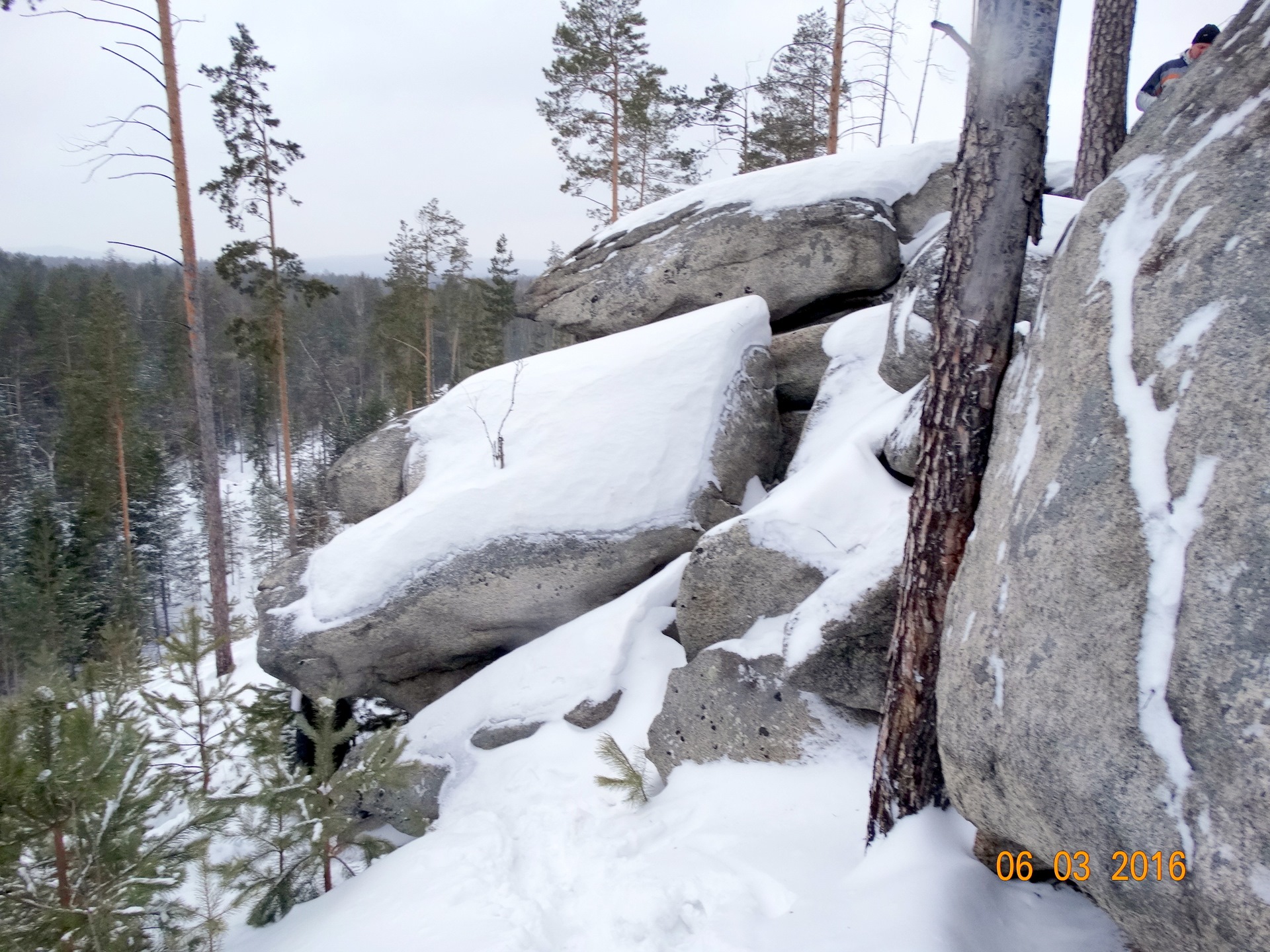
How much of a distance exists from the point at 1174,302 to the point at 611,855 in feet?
13.4

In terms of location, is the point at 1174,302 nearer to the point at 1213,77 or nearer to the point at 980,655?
the point at 1213,77

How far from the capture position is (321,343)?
153 ft

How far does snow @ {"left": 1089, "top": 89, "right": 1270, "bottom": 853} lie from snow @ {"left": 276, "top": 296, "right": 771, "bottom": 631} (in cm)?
468

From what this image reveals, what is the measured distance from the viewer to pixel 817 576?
15.6 feet

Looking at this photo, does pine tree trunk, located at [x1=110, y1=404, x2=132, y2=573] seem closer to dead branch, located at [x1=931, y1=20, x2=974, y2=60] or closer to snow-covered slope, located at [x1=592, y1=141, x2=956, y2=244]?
snow-covered slope, located at [x1=592, y1=141, x2=956, y2=244]

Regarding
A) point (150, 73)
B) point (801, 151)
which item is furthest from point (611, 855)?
point (801, 151)

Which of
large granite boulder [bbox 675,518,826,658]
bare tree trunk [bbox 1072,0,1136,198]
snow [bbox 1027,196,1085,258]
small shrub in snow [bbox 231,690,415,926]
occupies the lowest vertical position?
small shrub in snow [bbox 231,690,415,926]

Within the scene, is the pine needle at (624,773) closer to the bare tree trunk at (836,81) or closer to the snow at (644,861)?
the snow at (644,861)

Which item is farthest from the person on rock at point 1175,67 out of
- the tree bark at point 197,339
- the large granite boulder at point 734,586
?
the tree bark at point 197,339

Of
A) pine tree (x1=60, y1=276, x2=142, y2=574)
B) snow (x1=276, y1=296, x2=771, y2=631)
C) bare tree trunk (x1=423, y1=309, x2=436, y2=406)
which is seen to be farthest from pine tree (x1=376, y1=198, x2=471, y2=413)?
snow (x1=276, y1=296, x2=771, y2=631)

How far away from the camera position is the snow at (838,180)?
29.2 feet

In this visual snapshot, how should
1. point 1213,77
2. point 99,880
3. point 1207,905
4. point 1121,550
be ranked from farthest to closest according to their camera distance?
point 99,880 < point 1213,77 < point 1121,550 < point 1207,905

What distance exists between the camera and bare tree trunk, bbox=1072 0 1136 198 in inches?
205

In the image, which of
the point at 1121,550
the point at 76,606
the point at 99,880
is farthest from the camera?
the point at 76,606
